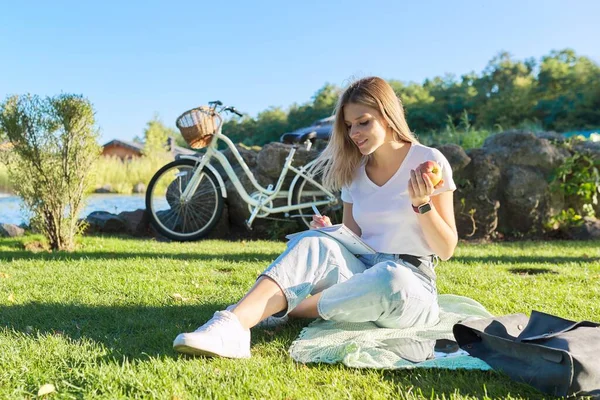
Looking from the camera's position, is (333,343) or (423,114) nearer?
(333,343)

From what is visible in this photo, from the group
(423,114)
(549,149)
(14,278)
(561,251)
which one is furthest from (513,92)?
(14,278)

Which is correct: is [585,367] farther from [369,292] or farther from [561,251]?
[561,251]

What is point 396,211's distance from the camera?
247 cm

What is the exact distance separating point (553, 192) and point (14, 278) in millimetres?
6076

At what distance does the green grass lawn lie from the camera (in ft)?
5.93

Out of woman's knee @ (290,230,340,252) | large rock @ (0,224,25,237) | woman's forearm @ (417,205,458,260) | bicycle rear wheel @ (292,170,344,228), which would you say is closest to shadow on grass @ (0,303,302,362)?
woman's knee @ (290,230,340,252)

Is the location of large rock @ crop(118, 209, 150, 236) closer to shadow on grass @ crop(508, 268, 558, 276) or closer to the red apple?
shadow on grass @ crop(508, 268, 558, 276)

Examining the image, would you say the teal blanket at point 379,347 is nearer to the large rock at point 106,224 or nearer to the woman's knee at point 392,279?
the woman's knee at point 392,279

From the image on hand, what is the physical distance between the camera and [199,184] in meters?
6.45

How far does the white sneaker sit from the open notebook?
0.50m

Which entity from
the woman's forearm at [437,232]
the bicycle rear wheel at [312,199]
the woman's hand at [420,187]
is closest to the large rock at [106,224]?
A: the bicycle rear wheel at [312,199]

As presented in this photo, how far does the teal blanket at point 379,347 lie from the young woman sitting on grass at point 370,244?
61 millimetres

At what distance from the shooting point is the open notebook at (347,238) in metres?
2.39

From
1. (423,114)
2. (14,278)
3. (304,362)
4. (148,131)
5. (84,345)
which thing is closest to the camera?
(304,362)
